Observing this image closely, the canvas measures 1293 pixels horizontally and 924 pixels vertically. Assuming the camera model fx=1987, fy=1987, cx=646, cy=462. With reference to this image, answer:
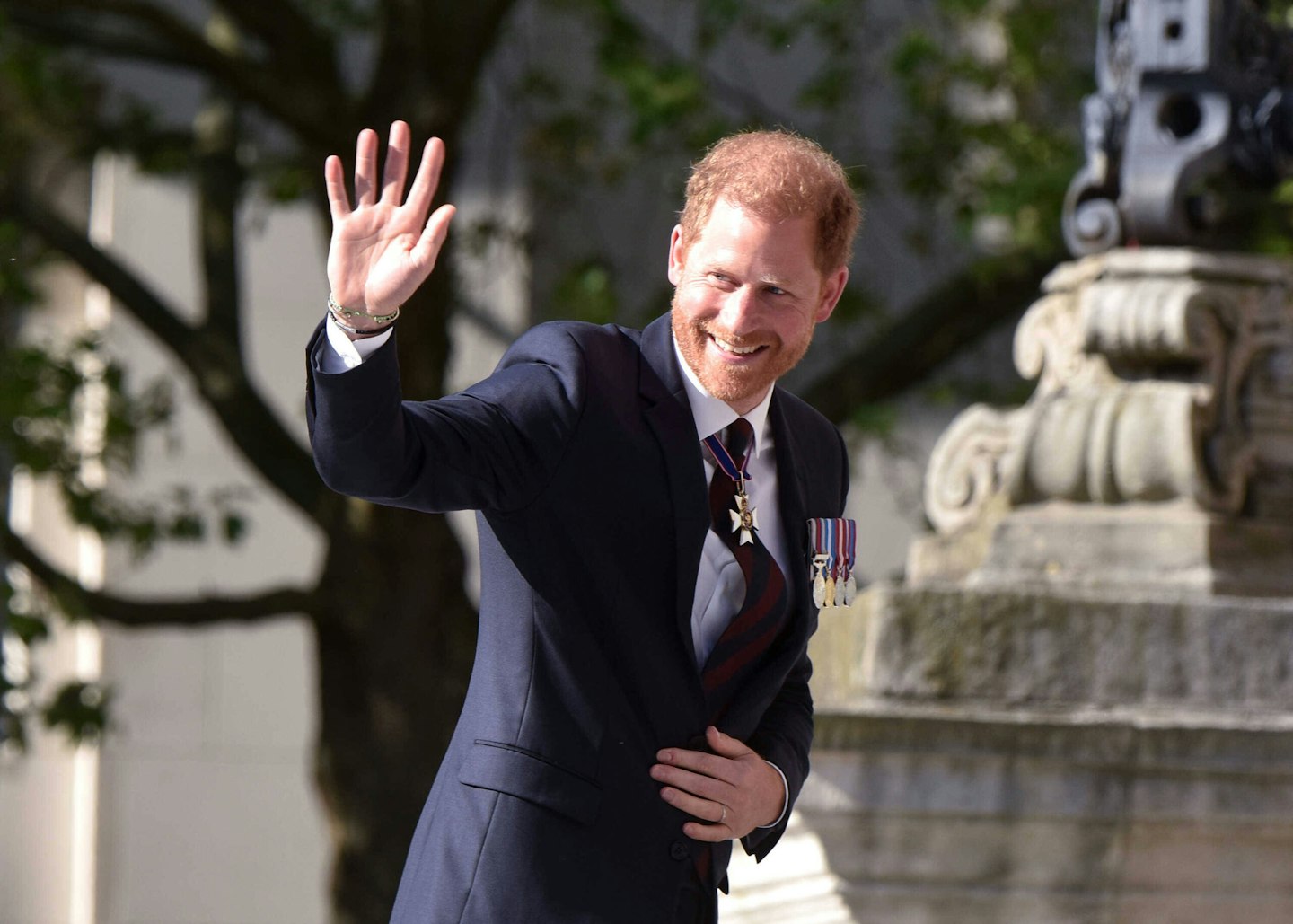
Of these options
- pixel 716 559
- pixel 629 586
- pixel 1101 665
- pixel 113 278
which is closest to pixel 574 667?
pixel 629 586

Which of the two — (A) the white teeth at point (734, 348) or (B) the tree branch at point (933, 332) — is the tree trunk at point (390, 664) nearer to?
(B) the tree branch at point (933, 332)

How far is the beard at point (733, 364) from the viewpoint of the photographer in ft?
7.48

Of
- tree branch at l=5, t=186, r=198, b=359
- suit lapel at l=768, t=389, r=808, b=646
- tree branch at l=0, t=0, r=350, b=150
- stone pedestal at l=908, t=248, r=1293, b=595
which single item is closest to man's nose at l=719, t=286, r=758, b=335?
suit lapel at l=768, t=389, r=808, b=646

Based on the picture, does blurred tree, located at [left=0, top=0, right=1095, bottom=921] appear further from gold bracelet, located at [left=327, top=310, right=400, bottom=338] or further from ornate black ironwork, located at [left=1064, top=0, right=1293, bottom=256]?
gold bracelet, located at [left=327, top=310, right=400, bottom=338]

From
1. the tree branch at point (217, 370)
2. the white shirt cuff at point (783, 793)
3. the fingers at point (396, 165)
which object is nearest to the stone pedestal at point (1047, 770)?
the white shirt cuff at point (783, 793)

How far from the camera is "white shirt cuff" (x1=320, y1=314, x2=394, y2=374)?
2051mm

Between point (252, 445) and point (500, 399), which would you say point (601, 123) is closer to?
point (252, 445)

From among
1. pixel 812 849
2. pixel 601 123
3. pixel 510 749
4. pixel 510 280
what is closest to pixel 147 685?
pixel 510 280

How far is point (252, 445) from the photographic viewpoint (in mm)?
8008

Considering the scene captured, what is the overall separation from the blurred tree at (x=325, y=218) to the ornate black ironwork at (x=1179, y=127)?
9.29 feet

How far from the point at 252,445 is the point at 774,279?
601 centimetres

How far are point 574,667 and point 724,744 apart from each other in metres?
0.21

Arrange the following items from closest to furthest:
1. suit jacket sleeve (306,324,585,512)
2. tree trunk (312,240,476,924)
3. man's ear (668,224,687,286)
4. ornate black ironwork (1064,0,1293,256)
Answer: suit jacket sleeve (306,324,585,512) < man's ear (668,224,687,286) < ornate black ironwork (1064,0,1293,256) < tree trunk (312,240,476,924)

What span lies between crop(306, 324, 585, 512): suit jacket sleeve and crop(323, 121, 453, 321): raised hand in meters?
0.06
